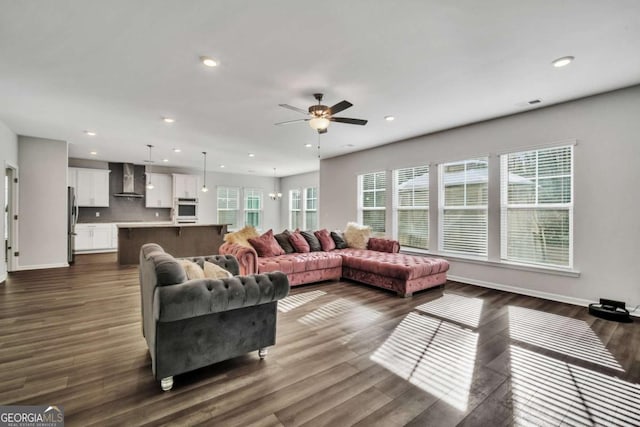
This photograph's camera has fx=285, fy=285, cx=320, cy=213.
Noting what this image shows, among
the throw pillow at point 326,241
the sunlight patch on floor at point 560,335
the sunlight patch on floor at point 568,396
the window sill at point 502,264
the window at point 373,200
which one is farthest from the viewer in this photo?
the window at point 373,200

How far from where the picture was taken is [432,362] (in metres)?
2.46

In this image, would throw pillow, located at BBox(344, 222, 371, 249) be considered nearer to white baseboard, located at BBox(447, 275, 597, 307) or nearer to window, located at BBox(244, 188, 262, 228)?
white baseboard, located at BBox(447, 275, 597, 307)

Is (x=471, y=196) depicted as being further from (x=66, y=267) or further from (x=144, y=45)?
(x=66, y=267)

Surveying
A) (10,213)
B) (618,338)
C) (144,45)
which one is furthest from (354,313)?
(10,213)

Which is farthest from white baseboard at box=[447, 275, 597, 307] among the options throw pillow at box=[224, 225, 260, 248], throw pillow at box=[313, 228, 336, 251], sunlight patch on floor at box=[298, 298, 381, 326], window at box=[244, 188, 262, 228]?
window at box=[244, 188, 262, 228]

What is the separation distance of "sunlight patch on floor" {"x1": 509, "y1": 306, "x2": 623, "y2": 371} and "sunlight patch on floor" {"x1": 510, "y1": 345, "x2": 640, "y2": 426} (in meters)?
0.31

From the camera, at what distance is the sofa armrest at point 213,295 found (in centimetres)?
192

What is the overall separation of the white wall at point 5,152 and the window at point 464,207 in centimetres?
797

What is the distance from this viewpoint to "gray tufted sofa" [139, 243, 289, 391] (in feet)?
6.47

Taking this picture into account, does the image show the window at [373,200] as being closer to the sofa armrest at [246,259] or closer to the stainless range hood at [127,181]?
the sofa armrest at [246,259]

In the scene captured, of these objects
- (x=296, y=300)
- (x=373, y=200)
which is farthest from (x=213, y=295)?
(x=373, y=200)

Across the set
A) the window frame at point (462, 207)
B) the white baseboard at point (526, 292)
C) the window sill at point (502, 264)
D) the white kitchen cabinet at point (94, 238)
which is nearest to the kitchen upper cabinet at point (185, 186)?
the white kitchen cabinet at point (94, 238)

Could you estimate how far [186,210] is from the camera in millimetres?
9977

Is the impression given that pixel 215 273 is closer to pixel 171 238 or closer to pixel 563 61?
pixel 563 61
